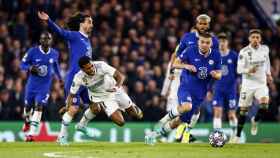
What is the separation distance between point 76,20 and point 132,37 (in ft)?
31.9

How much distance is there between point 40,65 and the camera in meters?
20.8

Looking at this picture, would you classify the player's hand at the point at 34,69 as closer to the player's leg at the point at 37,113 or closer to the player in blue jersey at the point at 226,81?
the player's leg at the point at 37,113

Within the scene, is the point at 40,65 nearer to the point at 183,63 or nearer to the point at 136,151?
the point at 183,63

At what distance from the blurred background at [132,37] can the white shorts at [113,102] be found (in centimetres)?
700

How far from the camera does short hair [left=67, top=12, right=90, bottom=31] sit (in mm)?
18031

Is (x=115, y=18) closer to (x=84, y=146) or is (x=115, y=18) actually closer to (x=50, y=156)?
(x=84, y=146)

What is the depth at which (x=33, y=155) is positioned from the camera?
48.9 feet

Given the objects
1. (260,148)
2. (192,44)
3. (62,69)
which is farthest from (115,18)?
(260,148)

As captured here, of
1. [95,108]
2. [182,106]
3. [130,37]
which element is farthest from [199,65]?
[130,37]

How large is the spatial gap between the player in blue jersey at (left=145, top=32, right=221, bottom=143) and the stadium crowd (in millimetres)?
7415

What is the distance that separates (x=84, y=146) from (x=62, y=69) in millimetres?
8380

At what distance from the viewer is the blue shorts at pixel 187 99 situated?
18000 mm

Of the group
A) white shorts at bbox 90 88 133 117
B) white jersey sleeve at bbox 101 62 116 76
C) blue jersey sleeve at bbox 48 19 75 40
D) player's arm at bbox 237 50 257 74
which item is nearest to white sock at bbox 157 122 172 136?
white shorts at bbox 90 88 133 117

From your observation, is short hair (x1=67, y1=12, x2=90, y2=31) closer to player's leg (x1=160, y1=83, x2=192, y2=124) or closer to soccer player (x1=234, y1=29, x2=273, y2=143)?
player's leg (x1=160, y1=83, x2=192, y2=124)
